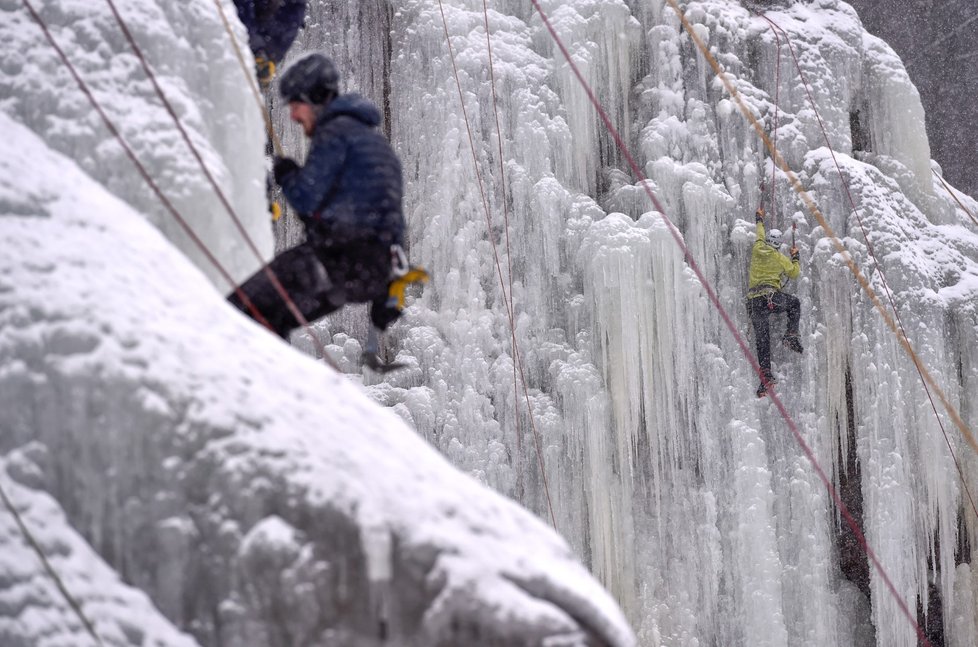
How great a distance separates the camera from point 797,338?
24.7 feet

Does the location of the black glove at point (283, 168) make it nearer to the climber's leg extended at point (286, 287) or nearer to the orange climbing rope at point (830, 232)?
the climber's leg extended at point (286, 287)

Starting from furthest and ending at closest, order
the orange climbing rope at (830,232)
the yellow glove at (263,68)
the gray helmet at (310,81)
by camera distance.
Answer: the orange climbing rope at (830,232) → the yellow glove at (263,68) → the gray helmet at (310,81)

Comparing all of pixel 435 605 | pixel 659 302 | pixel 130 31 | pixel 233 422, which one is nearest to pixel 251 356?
pixel 233 422

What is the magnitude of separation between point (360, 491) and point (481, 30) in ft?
20.1

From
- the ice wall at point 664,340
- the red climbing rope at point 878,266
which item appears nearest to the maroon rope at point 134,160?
the ice wall at point 664,340

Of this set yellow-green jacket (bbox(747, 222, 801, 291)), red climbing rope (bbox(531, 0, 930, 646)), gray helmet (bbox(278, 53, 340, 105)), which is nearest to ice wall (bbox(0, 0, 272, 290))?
gray helmet (bbox(278, 53, 340, 105))

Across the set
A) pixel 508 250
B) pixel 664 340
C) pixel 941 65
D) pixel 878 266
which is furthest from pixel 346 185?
pixel 941 65

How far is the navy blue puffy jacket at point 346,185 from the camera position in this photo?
117 inches

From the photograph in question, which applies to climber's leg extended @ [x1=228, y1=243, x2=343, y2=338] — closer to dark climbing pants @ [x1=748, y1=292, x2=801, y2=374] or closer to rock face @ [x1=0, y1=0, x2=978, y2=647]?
rock face @ [x1=0, y1=0, x2=978, y2=647]

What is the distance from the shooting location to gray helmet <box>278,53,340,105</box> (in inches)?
123

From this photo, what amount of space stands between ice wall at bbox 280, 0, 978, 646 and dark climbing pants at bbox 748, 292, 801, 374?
0.49ft

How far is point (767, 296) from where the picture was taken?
745 centimetres

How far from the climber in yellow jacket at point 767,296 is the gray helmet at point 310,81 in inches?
193

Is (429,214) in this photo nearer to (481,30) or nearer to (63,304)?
(481,30)
